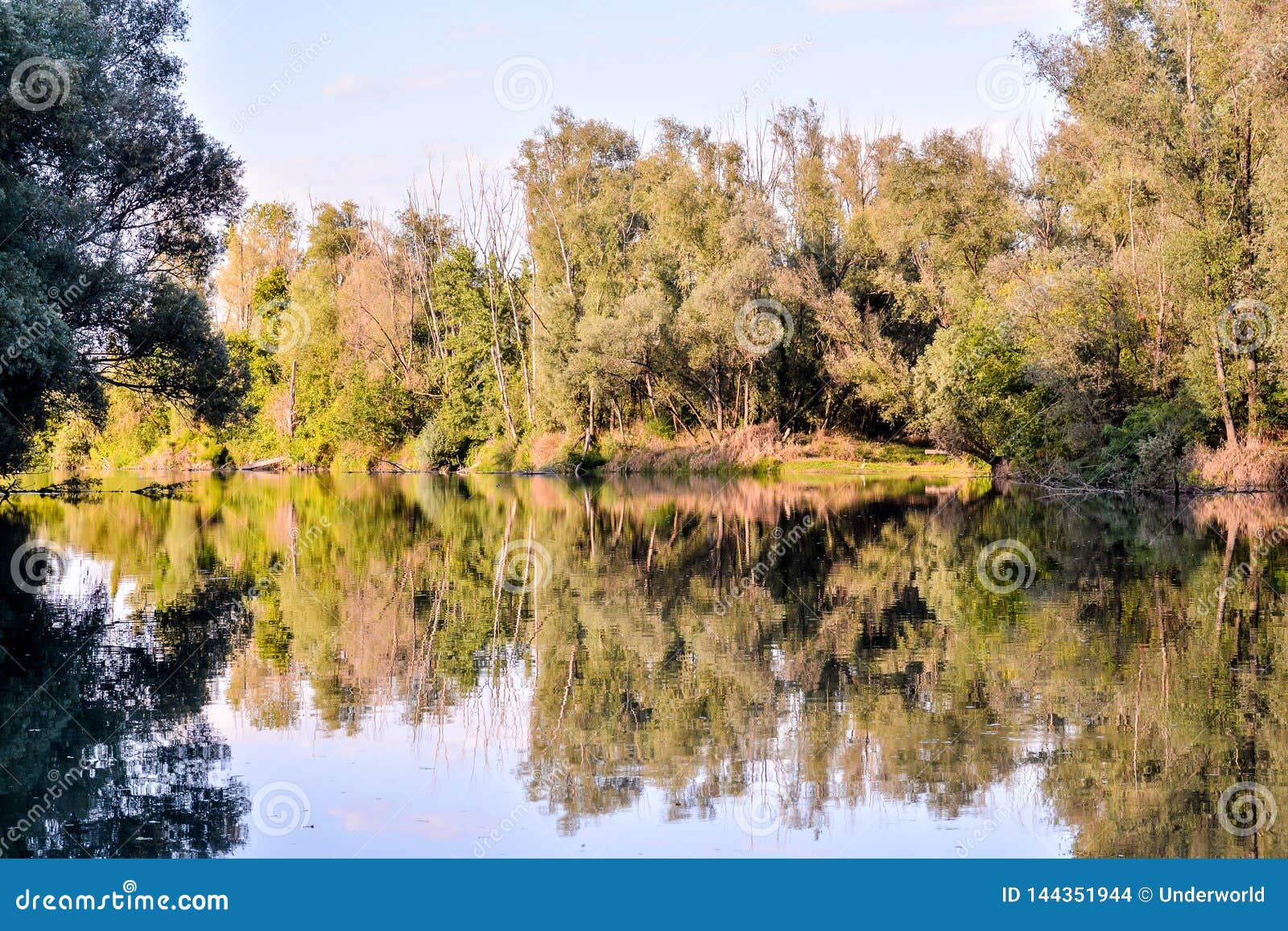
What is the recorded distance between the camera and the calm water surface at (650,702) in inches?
310

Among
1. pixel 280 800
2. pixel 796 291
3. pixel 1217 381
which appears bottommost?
pixel 280 800

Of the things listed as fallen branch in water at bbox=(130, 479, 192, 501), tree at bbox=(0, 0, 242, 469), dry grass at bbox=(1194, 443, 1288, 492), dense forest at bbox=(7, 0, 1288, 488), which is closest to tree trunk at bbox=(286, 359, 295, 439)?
dense forest at bbox=(7, 0, 1288, 488)

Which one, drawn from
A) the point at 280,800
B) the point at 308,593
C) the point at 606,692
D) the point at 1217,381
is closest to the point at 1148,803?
the point at 606,692

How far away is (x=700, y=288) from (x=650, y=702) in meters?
48.0

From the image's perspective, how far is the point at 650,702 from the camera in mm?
Result: 11141

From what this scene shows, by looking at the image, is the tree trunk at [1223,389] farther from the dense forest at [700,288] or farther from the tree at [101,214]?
the tree at [101,214]

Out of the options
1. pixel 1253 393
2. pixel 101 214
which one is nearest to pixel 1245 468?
pixel 1253 393

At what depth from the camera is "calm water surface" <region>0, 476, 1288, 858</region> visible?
25.9 ft

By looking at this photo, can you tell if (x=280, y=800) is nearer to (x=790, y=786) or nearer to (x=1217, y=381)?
(x=790, y=786)

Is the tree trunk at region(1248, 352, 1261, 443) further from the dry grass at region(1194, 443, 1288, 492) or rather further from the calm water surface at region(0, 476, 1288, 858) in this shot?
the calm water surface at region(0, 476, 1288, 858)

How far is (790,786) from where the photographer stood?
8.50 m

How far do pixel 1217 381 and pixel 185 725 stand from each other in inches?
1400

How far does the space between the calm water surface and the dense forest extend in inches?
287

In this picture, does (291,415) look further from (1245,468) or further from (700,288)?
(1245,468)
